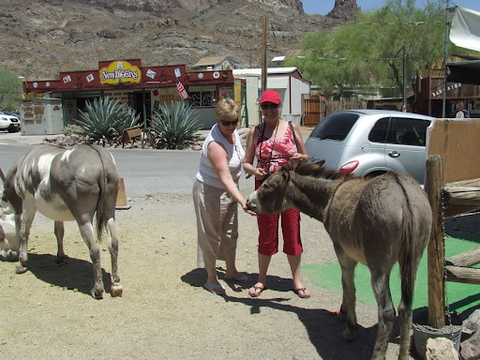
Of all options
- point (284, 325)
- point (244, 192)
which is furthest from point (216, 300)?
point (244, 192)

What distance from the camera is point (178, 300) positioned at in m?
4.29

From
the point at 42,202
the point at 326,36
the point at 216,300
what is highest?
the point at 326,36

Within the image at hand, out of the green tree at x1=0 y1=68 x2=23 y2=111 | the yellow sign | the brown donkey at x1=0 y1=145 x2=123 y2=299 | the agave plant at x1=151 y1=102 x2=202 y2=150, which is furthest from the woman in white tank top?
the green tree at x1=0 y1=68 x2=23 y2=111

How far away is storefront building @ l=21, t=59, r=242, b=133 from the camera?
2545 cm

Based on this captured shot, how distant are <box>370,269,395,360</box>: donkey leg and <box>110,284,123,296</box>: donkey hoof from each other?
8.65ft

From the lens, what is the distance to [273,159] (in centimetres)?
414

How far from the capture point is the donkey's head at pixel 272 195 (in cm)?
360

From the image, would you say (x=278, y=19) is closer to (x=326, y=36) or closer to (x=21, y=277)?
(x=326, y=36)

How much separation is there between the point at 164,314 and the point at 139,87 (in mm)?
23872

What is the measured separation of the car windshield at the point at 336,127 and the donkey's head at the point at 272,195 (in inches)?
161

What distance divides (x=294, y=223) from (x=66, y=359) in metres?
2.42

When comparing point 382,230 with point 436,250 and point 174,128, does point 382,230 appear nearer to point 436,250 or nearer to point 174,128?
point 436,250

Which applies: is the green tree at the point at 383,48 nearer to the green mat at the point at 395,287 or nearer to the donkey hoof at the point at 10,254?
the green mat at the point at 395,287

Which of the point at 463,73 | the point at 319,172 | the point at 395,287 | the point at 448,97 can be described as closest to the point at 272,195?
the point at 319,172
